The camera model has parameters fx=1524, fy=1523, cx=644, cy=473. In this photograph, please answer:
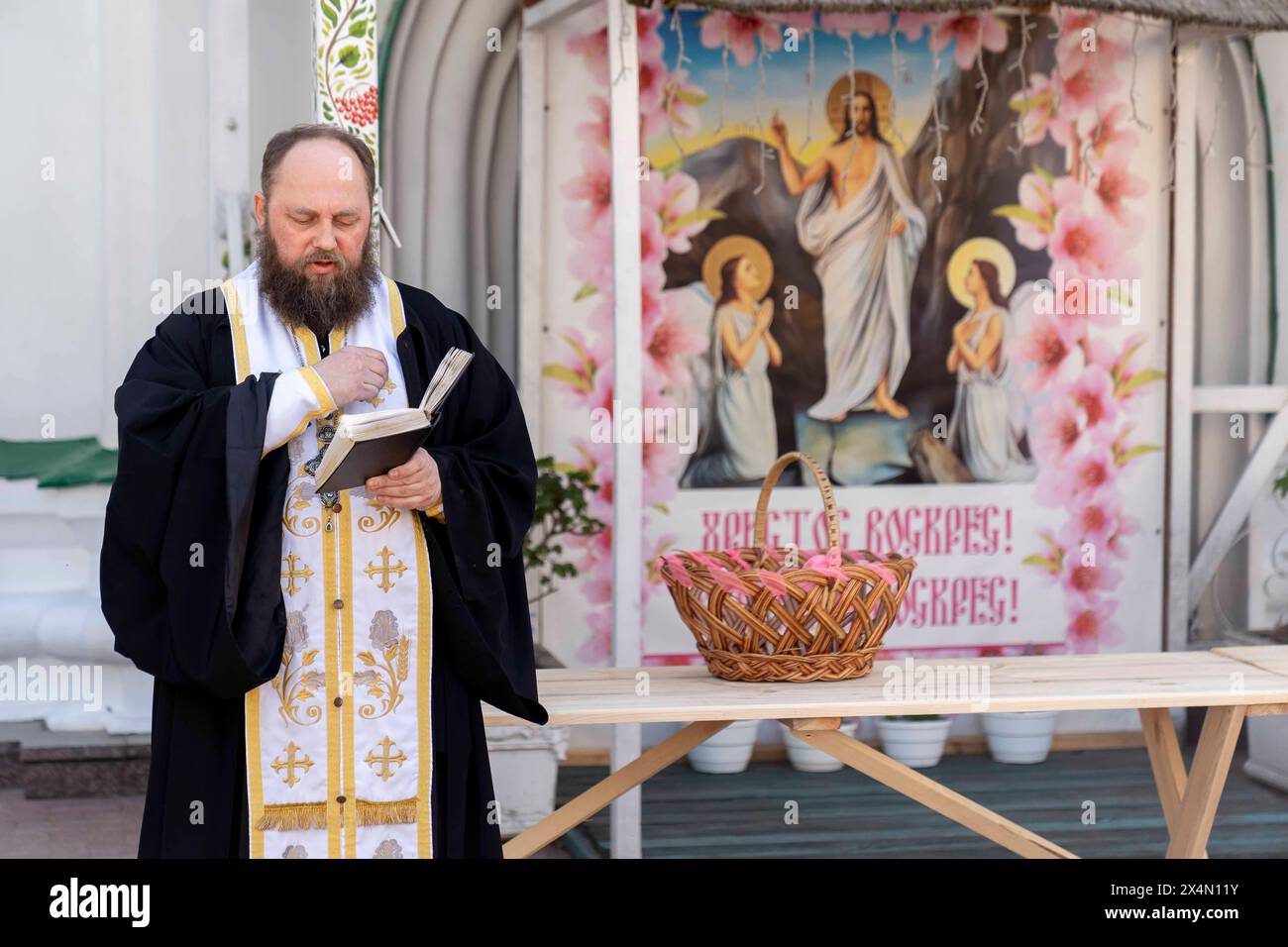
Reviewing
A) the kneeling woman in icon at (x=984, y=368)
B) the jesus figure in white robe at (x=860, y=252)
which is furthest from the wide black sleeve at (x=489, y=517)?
the kneeling woman in icon at (x=984, y=368)

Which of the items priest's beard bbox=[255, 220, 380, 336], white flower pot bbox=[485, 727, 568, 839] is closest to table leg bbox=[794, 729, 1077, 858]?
priest's beard bbox=[255, 220, 380, 336]

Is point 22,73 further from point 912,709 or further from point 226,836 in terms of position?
point 912,709

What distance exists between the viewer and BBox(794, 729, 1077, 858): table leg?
338 cm

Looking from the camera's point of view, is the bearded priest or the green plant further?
the green plant

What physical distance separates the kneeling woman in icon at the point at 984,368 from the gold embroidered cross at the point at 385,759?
3.34m

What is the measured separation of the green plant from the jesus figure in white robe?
0.94 meters

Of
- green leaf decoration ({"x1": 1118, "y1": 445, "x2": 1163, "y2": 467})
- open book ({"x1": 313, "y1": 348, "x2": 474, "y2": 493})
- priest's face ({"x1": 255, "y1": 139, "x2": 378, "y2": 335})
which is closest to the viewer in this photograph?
open book ({"x1": 313, "y1": 348, "x2": 474, "y2": 493})

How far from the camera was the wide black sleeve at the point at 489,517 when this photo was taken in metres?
2.89

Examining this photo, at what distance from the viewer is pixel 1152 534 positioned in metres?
5.88

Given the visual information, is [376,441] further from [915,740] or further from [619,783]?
[915,740]

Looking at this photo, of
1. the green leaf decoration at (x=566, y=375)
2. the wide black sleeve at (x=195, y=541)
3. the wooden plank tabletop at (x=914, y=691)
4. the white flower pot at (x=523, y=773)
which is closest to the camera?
the wide black sleeve at (x=195, y=541)
